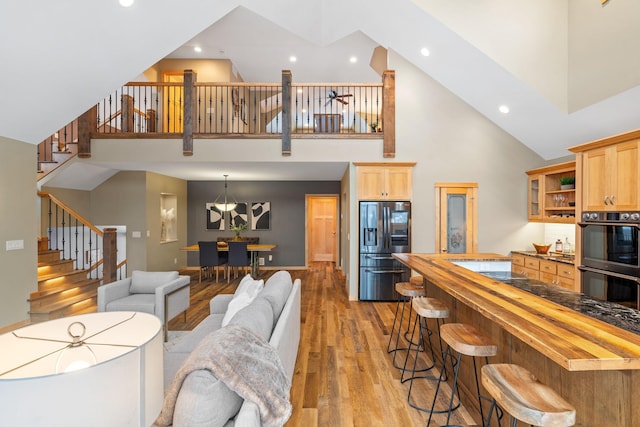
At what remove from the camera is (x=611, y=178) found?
329 cm

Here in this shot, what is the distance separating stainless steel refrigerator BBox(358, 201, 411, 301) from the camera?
5.46m

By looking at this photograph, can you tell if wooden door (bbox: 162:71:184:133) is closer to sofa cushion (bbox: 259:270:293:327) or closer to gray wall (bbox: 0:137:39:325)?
gray wall (bbox: 0:137:39:325)

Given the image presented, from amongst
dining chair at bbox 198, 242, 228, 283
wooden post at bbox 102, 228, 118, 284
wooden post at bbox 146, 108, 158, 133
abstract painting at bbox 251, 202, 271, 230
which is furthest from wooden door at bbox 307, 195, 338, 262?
wooden post at bbox 102, 228, 118, 284

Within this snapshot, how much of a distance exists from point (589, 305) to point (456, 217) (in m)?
3.99

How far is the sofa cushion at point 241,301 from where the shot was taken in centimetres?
273

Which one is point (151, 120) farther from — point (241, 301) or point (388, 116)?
point (241, 301)

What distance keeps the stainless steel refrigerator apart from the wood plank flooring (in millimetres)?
267

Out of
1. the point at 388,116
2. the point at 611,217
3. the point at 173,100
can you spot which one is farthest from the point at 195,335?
the point at 173,100

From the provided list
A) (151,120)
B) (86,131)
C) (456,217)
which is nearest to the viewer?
(86,131)

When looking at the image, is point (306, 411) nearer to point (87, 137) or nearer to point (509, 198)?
point (509, 198)

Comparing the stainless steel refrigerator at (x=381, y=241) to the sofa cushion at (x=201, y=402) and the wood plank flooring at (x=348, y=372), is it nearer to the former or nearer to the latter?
the wood plank flooring at (x=348, y=372)

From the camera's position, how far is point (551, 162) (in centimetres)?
548

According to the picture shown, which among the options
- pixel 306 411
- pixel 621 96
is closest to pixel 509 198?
pixel 621 96

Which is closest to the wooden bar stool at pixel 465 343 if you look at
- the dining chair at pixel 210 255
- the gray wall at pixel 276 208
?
the dining chair at pixel 210 255
